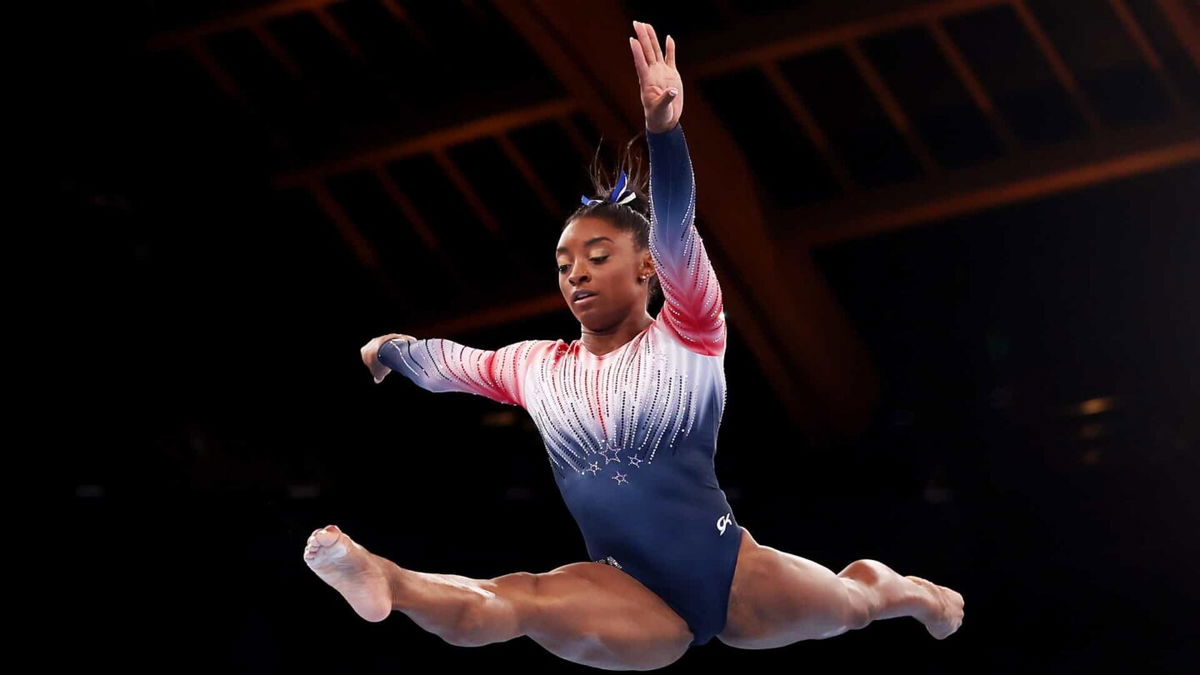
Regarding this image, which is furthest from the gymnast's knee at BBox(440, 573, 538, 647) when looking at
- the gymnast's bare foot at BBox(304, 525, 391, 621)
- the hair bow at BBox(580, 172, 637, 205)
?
the hair bow at BBox(580, 172, 637, 205)

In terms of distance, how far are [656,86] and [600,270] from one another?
0.50m

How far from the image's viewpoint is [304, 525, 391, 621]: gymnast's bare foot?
2.87 metres

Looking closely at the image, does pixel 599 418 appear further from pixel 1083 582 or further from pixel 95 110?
pixel 95 110

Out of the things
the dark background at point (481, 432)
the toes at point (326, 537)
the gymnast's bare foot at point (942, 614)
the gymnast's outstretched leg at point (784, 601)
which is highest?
the dark background at point (481, 432)

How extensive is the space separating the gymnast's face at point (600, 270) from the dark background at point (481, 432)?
4.50 m

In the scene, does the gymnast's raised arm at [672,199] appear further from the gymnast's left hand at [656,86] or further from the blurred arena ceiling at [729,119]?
the blurred arena ceiling at [729,119]

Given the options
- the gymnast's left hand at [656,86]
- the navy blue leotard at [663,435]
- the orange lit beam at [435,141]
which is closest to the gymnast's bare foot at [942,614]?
the navy blue leotard at [663,435]

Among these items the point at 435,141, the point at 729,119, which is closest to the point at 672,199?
the point at 729,119

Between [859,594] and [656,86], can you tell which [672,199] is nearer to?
[656,86]

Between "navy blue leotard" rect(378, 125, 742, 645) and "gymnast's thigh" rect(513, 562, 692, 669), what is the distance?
5cm

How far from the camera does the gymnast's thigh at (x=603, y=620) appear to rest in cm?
328

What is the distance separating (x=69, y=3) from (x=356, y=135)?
1.72m

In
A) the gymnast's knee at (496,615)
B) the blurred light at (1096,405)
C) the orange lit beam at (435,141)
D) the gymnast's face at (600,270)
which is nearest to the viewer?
the gymnast's knee at (496,615)

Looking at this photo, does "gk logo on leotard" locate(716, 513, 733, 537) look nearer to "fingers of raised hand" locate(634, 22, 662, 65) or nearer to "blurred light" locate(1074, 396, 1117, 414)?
"fingers of raised hand" locate(634, 22, 662, 65)
